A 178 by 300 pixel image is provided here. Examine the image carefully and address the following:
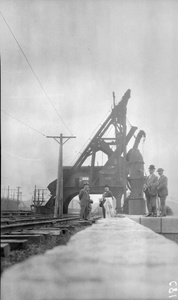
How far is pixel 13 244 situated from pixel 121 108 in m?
28.1

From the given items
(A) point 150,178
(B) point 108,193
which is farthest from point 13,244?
(B) point 108,193

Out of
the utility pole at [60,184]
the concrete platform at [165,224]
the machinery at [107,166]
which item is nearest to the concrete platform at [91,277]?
the concrete platform at [165,224]

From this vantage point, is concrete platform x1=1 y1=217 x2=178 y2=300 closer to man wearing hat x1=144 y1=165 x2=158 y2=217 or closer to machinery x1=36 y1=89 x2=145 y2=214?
man wearing hat x1=144 y1=165 x2=158 y2=217

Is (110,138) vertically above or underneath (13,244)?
above

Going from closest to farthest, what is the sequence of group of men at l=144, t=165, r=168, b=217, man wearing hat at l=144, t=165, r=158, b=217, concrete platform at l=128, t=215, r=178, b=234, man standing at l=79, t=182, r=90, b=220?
concrete platform at l=128, t=215, r=178, b=234 → group of men at l=144, t=165, r=168, b=217 → man wearing hat at l=144, t=165, r=158, b=217 → man standing at l=79, t=182, r=90, b=220

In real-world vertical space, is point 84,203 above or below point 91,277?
below

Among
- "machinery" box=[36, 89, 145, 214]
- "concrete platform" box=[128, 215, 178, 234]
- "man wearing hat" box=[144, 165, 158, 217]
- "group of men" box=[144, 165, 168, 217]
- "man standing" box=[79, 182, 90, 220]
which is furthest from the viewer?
"machinery" box=[36, 89, 145, 214]

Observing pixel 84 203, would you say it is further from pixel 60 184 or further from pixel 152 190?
pixel 60 184

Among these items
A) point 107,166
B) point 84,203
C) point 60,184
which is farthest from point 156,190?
point 107,166

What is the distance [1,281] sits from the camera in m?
1.79

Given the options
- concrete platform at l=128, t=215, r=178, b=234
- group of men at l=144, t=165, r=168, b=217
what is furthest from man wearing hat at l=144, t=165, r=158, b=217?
concrete platform at l=128, t=215, r=178, b=234

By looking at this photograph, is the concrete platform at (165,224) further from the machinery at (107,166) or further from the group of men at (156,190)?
the machinery at (107,166)

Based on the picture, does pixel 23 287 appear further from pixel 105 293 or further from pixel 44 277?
pixel 105 293

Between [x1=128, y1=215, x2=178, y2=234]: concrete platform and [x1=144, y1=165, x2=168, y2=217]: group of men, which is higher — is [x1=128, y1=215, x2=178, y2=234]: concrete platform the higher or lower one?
the lower one
